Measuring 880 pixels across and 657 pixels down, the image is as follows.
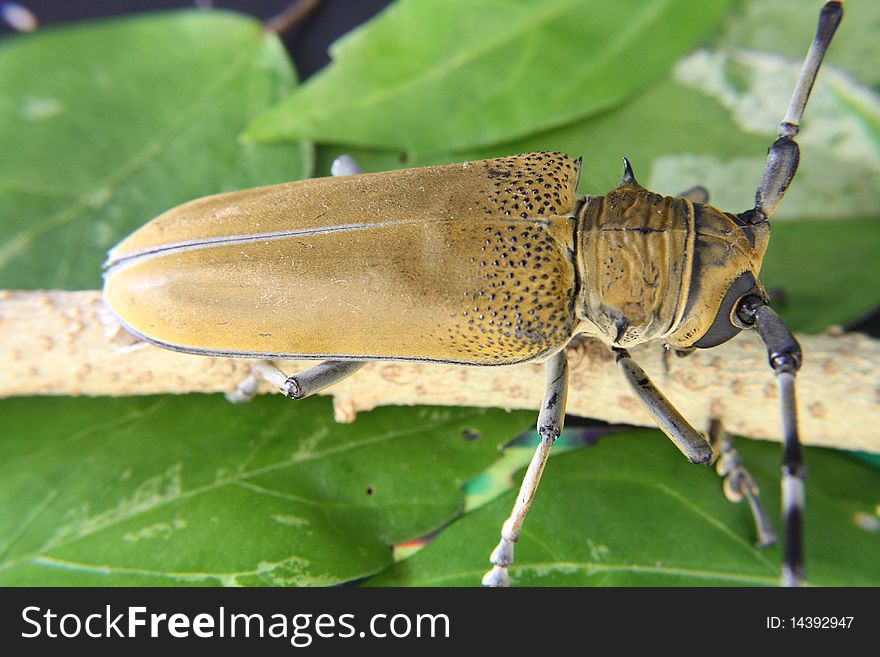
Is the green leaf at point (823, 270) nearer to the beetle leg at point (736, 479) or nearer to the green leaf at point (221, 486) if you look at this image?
the beetle leg at point (736, 479)

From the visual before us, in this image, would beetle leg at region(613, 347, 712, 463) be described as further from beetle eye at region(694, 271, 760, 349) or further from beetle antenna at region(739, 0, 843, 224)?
beetle antenna at region(739, 0, 843, 224)

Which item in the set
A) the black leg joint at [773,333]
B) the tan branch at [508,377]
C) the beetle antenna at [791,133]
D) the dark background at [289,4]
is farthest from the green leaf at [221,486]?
the dark background at [289,4]

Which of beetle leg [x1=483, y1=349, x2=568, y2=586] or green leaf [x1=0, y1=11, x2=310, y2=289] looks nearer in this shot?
beetle leg [x1=483, y1=349, x2=568, y2=586]

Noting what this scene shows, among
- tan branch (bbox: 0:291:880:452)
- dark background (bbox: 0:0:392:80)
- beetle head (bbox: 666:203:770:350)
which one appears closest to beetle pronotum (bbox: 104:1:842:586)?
beetle head (bbox: 666:203:770:350)

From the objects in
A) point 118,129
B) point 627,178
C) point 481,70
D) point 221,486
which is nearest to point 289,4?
point 118,129
